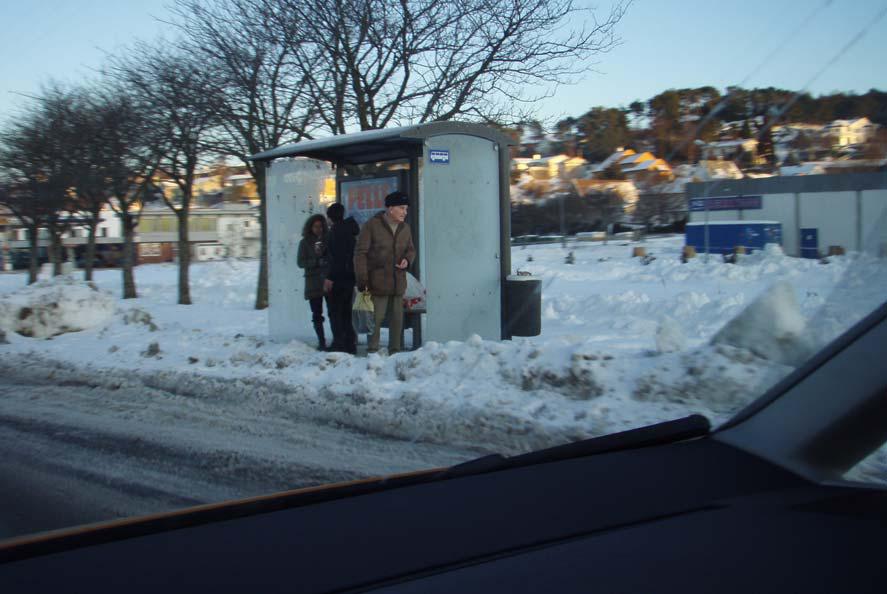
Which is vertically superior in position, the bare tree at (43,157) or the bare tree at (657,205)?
the bare tree at (43,157)

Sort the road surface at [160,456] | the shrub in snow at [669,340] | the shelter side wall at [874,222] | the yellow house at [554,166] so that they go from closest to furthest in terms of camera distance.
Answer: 1. the shelter side wall at [874,222]
2. the road surface at [160,456]
3. the shrub in snow at [669,340]
4. the yellow house at [554,166]

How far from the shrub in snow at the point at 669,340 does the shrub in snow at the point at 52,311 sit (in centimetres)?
1079

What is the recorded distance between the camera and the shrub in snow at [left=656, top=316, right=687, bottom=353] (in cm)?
666

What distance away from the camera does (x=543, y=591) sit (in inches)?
61.7

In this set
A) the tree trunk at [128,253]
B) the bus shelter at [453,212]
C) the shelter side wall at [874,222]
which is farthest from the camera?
the tree trunk at [128,253]

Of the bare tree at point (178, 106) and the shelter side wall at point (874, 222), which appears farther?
the bare tree at point (178, 106)

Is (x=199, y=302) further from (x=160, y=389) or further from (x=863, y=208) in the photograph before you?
(x=863, y=208)

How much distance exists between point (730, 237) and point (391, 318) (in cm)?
1317

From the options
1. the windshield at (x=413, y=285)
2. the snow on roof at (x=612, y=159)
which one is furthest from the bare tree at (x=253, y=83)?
the snow on roof at (x=612, y=159)

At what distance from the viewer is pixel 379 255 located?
877cm

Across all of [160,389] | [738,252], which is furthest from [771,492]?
[738,252]

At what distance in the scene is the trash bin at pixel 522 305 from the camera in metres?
9.50

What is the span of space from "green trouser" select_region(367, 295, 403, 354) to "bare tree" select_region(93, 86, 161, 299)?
10.8 metres

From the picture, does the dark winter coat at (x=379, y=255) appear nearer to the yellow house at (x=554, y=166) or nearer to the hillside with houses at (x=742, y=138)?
the yellow house at (x=554, y=166)
